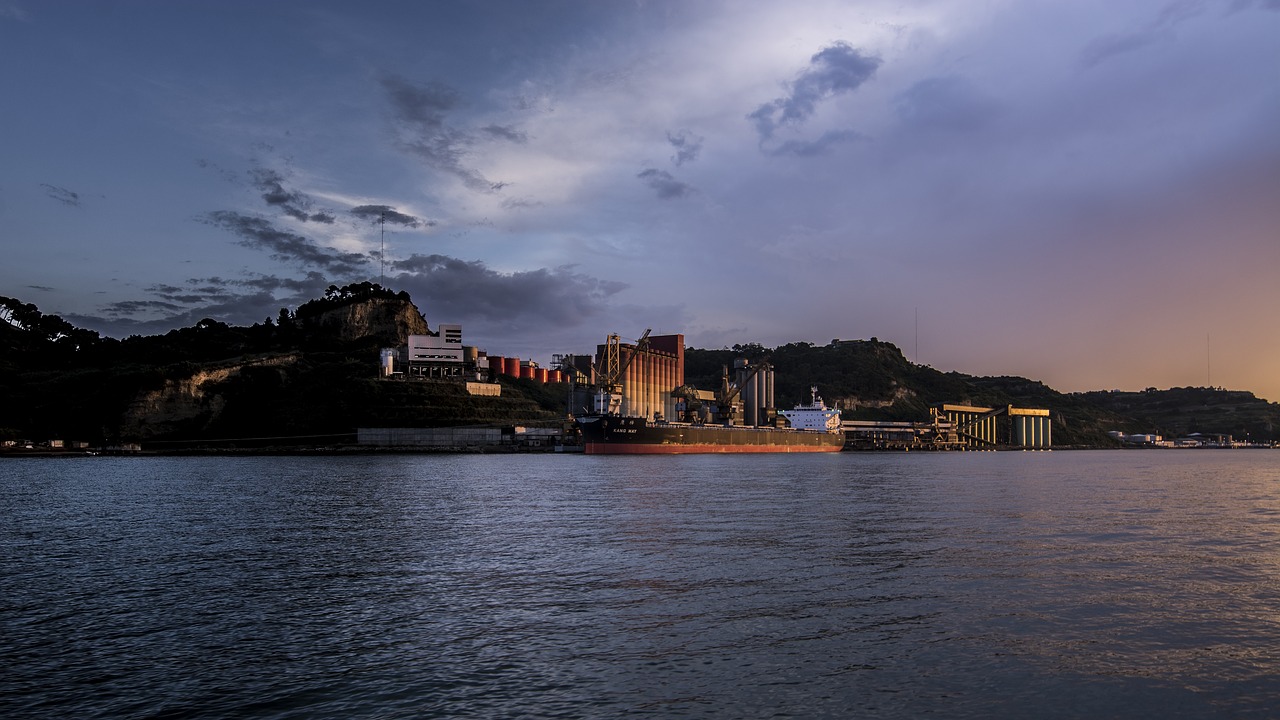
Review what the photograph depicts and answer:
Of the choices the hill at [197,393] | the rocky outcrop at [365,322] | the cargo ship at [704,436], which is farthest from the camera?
the rocky outcrop at [365,322]

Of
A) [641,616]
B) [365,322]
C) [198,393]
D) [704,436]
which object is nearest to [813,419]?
[704,436]

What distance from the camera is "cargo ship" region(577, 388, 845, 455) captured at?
120688mm

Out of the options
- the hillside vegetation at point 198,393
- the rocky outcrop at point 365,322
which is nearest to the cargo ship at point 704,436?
the hillside vegetation at point 198,393

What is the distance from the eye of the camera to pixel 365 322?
602 ft

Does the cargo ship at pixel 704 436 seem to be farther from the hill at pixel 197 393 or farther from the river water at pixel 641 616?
the river water at pixel 641 616

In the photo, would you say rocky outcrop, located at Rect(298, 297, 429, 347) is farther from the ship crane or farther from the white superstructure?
the white superstructure

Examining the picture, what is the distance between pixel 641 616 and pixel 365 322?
180m

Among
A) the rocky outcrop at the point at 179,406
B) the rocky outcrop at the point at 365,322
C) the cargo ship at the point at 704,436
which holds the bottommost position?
the cargo ship at the point at 704,436

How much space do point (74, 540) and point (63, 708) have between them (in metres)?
20.7

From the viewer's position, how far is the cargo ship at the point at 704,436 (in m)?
121

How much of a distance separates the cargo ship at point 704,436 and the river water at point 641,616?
8633 cm

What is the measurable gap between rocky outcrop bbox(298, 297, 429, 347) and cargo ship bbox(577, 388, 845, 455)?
7113 centimetres

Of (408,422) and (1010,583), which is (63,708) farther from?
(408,422)

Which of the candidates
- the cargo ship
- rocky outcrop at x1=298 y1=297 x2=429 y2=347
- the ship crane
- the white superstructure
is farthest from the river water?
rocky outcrop at x1=298 y1=297 x2=429 y2=347
